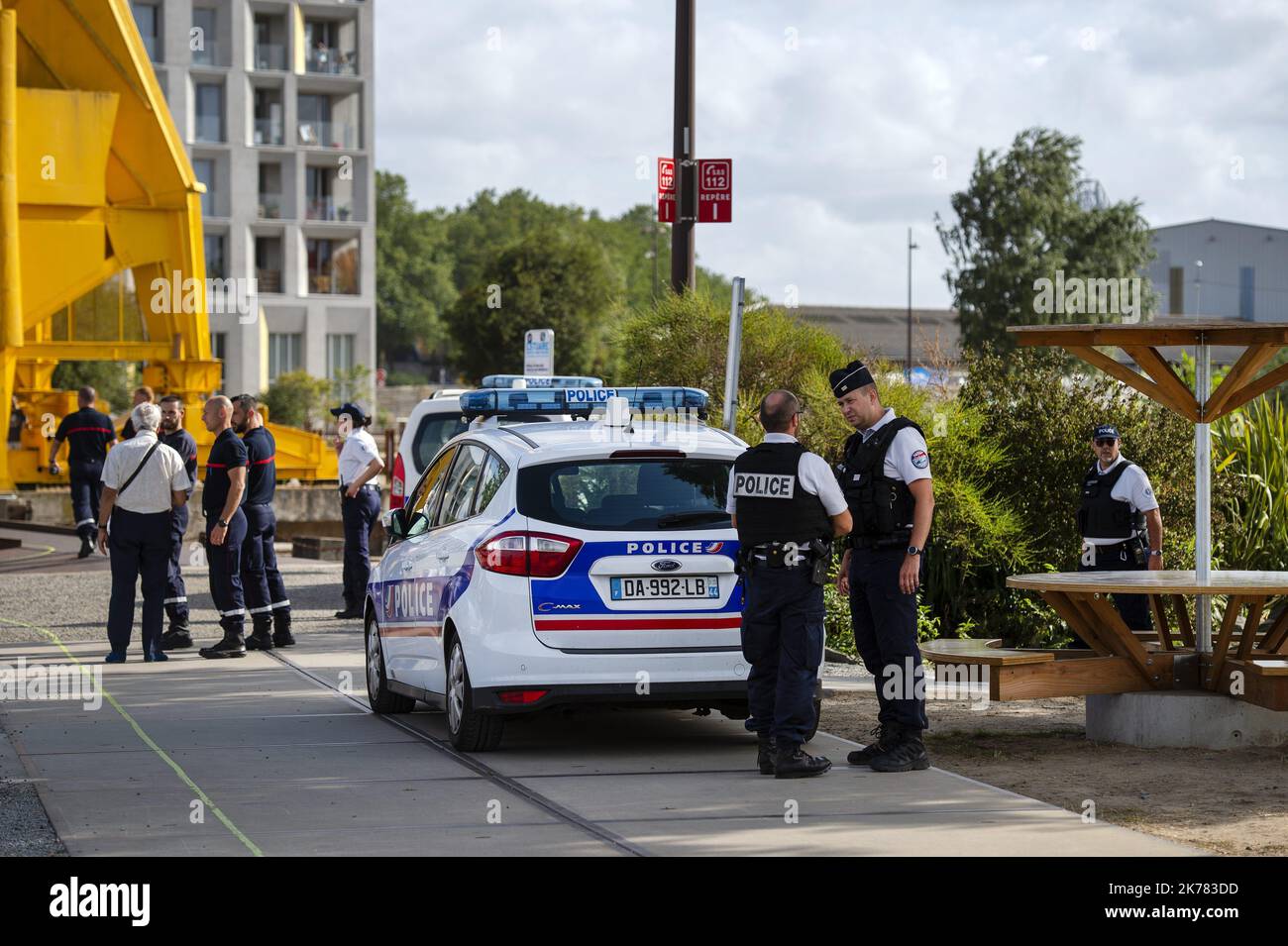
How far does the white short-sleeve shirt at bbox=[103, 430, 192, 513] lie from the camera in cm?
1283

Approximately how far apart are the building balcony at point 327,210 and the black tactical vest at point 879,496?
6625cm

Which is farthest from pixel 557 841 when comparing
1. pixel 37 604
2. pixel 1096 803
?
pixel 37 604

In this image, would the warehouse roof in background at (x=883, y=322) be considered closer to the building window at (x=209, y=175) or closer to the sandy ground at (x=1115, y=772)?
the building window at (x=209, y=175)

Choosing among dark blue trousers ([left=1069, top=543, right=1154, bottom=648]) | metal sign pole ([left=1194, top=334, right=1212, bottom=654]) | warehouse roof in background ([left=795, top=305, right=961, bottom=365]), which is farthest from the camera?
warehouse roof in background ([left=795, top=305, right=961, bottom=365])

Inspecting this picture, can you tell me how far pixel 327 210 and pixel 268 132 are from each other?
379cm

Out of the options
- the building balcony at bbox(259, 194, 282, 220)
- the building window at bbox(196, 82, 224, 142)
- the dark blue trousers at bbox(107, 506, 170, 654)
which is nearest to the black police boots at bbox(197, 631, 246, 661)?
the dark blue trousers at bbox(107, 506, 170, 654)

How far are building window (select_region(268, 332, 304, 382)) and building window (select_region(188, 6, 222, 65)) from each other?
35.1 ft

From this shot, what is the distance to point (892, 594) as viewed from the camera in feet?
27.7

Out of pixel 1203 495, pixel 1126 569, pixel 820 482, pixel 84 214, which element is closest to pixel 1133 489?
pixel 1126 569

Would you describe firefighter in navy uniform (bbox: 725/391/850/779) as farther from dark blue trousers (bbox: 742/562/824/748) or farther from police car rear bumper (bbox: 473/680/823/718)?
police car rear bumper (bbox: 473/680/823/718)

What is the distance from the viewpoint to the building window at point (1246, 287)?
91562 mm

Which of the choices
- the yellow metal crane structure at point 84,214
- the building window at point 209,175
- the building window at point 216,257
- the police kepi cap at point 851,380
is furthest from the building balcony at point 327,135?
the police kepi cap at point 851,380

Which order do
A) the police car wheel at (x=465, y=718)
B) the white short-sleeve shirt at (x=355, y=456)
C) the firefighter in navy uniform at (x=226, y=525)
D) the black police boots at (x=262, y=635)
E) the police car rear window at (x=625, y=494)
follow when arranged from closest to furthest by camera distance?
1. the police car rear window at (x=625, y=494)
2. the police car wheel at (x=465, y=718)
3. the firefighter in navy uniform at (x=226, y=525)
4. the black police boots at (x=262, y=635)
5. the white short-sleeve shirt at (x=355, y=456)
